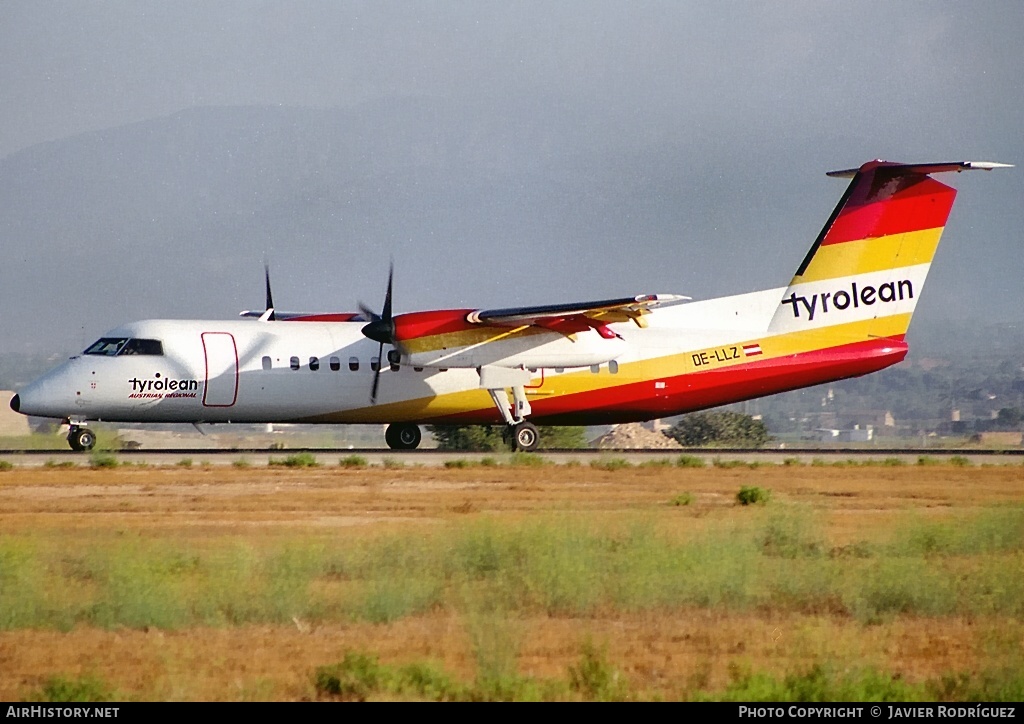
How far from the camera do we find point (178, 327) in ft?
91.1

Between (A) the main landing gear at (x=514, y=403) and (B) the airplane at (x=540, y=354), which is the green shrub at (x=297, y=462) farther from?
(A) the main landing gear at (x=514, y=403)

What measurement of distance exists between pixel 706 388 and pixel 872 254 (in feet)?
16.8

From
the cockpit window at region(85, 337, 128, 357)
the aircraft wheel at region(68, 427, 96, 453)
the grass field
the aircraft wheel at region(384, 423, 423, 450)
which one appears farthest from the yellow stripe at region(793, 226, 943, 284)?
the aircraft wheel at region(68, 427, 96, 453)

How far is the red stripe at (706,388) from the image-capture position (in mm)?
30094

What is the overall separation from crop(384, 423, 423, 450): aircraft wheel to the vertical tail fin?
8.96 metres

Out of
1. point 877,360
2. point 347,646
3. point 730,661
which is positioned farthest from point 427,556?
point 877,360

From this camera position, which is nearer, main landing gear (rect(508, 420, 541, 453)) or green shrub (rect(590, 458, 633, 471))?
green shrub (rect(590, 458, 633, 471))

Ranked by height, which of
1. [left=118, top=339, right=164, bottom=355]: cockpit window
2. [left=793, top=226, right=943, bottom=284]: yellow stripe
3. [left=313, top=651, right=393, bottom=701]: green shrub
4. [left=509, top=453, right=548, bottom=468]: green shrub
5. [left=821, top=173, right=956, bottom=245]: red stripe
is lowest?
[left=313, top=651, right=393, bottom=701]: green shrub

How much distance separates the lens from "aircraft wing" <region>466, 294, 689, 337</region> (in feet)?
88.6

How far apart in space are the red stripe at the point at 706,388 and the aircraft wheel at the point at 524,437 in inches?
23.1

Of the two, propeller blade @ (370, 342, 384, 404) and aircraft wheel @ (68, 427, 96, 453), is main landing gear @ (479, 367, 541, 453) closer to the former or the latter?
propeller blade @ (370, 342, 384, 404)

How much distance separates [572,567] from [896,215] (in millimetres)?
19711

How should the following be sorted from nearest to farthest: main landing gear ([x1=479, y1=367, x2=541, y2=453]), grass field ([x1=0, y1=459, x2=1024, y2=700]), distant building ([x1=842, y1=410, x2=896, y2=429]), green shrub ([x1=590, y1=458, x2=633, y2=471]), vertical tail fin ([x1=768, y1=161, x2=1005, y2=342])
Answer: grass field ([x1=0, y1=459, x2=1024, y2=700])
green shrub ([x1=590, y1=458, x2=633, y2=471])
main landing gear ([x1=479, y1=367, x2=541, y2=453])
vertical tail fin ([x1=768, y1=161, x2=1005, y2=342])
distant building ([x1=842, y1=410, x2=896, y2=429])

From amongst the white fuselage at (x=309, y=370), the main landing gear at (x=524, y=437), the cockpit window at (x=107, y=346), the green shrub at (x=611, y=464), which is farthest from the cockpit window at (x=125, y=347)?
the green shrub at (x=611, y=464)
